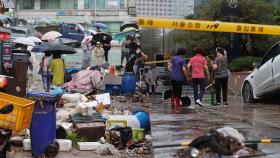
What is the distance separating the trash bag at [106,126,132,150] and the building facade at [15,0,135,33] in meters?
44.9

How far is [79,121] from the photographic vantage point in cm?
1111

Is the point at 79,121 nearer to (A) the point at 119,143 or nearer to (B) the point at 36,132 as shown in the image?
(A) the point at 119,143

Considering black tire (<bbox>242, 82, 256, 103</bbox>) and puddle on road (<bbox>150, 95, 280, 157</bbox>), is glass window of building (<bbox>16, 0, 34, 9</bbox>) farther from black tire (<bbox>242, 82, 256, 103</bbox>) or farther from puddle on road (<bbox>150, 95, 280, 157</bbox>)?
puddle on road (<bbox>150, 95, 280, 157</bbox>)

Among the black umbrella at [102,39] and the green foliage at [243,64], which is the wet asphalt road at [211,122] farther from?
the green foliage at [243,64]

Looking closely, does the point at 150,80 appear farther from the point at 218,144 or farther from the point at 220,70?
the point at 218,144

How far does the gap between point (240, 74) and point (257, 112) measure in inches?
428

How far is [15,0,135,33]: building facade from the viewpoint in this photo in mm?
56688

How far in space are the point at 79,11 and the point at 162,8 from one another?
3958 cm

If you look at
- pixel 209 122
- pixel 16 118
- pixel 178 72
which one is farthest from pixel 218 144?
pixel 178 72

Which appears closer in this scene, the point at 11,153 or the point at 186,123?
the point at 11,153

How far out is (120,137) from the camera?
33.6ft

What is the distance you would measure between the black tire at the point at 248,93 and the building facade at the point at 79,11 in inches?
1494

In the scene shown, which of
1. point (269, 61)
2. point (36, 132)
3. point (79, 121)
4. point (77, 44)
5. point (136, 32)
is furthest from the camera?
point (77, 44)

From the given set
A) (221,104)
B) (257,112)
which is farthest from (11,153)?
(221,104)
